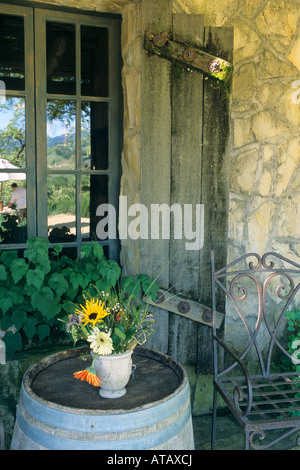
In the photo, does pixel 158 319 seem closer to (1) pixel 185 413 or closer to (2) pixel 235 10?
(1) pixel 185 413

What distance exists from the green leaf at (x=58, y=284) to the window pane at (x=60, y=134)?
2.39 feet

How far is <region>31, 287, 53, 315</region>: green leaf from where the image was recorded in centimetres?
242

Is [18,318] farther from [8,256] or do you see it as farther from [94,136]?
[94,136]

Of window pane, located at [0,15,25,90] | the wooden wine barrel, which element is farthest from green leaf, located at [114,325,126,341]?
window pane, located at [0,15,25,90]

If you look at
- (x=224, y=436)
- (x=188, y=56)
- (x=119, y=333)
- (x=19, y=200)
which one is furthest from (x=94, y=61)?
(x=224, y=436)

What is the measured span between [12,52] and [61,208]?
944 millimetres

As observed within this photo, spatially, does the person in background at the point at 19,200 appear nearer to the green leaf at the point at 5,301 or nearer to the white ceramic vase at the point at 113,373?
the green leaf at the point at 5,301

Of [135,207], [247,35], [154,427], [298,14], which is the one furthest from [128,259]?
[298,14]

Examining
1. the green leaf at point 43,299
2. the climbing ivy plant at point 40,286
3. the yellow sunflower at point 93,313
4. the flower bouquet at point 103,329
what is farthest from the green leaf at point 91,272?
the yellow sunflower at point 93,313

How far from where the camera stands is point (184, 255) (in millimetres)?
2734

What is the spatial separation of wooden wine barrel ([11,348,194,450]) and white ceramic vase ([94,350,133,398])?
32 millimetres

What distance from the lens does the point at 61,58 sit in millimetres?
2811

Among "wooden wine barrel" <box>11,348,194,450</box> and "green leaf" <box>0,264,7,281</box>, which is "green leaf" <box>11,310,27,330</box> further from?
"wooden wine barrel" <box>11,348,194,450</box>

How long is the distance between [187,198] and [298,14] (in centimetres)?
143
